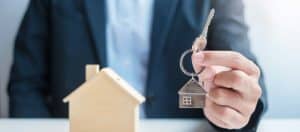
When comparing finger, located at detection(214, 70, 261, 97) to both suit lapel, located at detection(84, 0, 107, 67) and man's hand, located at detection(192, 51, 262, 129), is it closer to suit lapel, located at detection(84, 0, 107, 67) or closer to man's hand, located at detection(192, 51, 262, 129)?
man's hand, located at detection(192, 51, 262, 129)

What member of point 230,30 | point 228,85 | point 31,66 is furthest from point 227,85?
point 31,66

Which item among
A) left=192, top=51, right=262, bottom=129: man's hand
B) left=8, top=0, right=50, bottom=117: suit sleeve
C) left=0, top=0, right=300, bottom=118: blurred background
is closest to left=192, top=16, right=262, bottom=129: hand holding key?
left=192, top=51, right=262, bottom=129: man's hand

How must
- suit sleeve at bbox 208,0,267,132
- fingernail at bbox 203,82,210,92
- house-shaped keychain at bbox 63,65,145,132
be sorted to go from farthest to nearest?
suit sleeve at bbox 208,0,267,132 → fingernail at bbox 203,82,210,92 → house-shaped keychain at bbox 63,65,145,132

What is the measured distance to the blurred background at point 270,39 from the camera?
2.11 feet

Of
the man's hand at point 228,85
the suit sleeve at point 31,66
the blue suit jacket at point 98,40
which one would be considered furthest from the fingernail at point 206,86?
the suit sleeve at point 31,66

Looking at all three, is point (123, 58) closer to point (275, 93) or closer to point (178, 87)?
point (178, 87)

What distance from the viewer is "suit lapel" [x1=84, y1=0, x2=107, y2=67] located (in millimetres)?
644

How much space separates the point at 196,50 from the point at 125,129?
0.44ft

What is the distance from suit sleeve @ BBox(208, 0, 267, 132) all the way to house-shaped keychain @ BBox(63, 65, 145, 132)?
0.79 feet

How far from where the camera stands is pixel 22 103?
2.18ft

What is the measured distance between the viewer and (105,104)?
0.43 metres

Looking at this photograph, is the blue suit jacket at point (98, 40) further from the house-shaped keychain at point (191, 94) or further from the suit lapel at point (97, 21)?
the house-shaped keychain at point (191, 94)

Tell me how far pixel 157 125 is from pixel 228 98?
0.51 feet

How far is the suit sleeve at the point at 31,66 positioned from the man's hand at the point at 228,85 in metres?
0.24
